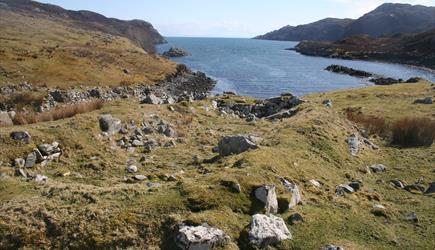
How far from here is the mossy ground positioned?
486 inches

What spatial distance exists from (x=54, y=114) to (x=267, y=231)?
1844 cm

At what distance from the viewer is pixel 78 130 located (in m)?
22.5

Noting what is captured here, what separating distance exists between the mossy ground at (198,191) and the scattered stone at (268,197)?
0.37m

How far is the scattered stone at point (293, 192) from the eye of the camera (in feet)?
50.2

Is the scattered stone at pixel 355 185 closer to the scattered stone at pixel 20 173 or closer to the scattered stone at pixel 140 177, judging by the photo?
the scattered stone at pixel 140 177

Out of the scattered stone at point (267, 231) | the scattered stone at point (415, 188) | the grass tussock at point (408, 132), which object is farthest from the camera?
the grass tussock at point (408, 132)

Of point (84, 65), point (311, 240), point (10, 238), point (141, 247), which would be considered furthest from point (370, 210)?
point (84, 65)

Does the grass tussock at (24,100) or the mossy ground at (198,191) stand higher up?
the mossy ground at (198,191)

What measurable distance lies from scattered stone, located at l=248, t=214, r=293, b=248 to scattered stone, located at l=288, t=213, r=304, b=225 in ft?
2.15

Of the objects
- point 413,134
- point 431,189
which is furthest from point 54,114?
point 413,134

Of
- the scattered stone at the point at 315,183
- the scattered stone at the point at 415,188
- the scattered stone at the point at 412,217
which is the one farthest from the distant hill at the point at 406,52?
the scattered stone at the point at 412,217

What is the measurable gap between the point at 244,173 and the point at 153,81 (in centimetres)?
6352

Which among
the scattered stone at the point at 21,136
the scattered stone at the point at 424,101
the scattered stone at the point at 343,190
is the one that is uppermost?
the scattered stone at the point at 21,136

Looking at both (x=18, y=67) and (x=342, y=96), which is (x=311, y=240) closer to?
(x=342, y=96)
